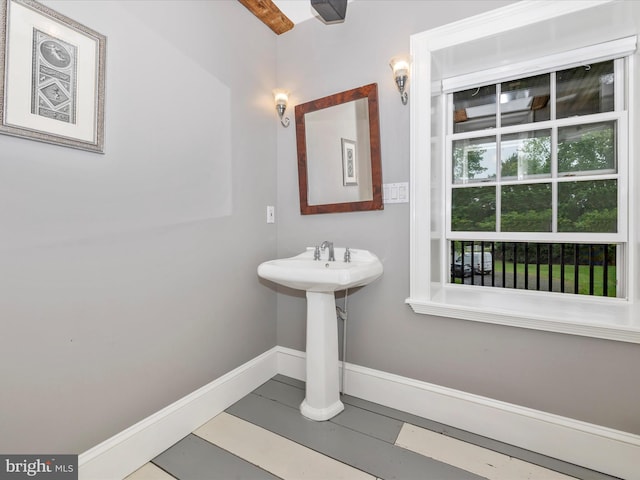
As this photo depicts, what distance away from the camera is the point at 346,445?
1.55 m

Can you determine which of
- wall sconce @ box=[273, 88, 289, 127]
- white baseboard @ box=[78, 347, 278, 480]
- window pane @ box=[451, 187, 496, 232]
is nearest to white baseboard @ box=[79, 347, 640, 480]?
white baseboard @ box=[78, 347, 278, 480]

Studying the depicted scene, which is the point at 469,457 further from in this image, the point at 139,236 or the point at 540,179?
the point at 139,236

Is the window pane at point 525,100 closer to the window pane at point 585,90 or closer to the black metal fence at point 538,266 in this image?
the window pane at point 585,90

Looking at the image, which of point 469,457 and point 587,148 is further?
point 587,148

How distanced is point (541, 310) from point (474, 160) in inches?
38.2

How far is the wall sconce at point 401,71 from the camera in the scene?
1.71 metres

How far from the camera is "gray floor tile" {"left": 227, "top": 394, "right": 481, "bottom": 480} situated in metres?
1.38

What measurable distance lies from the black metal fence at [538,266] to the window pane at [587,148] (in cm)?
43

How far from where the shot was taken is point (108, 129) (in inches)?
51.6

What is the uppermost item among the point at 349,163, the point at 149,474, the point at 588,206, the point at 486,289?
the point at 349,163

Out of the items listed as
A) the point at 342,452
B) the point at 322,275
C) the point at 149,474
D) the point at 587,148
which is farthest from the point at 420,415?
the point at 587,148

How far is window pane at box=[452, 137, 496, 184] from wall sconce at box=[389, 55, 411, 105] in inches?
21.6

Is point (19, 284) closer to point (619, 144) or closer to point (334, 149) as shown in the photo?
point (334, 149)

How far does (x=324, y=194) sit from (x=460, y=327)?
1.13m
